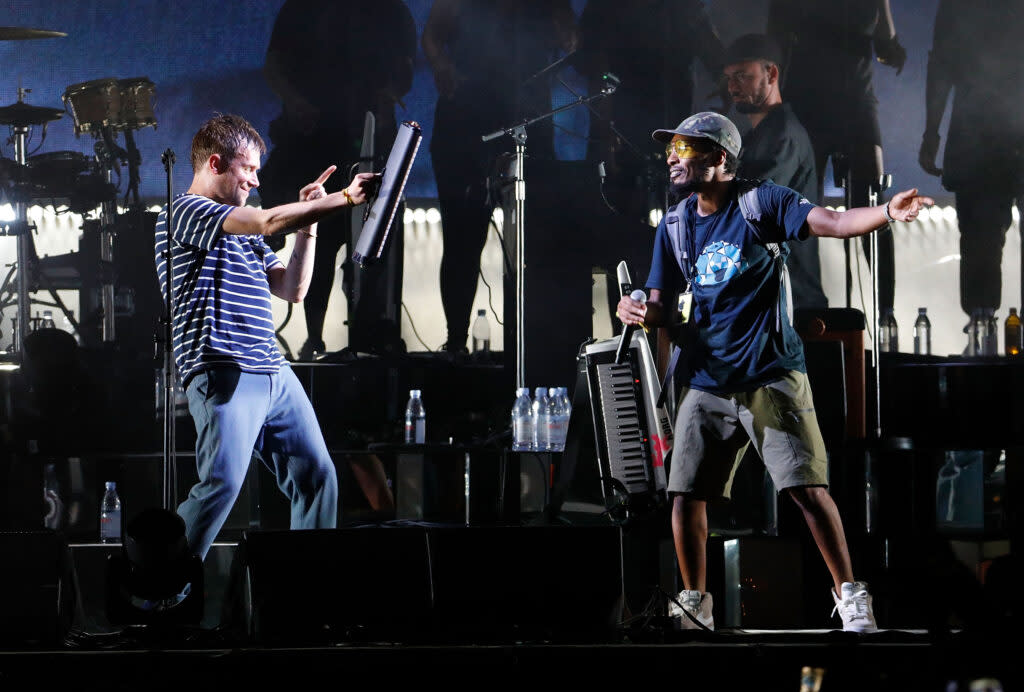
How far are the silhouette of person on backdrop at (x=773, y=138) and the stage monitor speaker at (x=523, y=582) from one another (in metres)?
3.40

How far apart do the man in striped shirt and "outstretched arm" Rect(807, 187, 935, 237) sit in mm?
1820

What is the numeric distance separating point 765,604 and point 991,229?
3314 millimetres

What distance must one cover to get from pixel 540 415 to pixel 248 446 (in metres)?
2.09

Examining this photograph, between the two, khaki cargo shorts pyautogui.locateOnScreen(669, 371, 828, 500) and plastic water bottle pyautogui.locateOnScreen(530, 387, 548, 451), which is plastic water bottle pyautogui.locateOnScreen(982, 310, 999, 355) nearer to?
plastic water bottle pyautogui.locateOnScreen(530, 387, 548, 451)

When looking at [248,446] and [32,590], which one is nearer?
[32,590]

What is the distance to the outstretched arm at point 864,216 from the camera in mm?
4055

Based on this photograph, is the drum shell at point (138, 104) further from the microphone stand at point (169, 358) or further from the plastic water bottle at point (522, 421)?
the plastic water bottle at point (522, 421)

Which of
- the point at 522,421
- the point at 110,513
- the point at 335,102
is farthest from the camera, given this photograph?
the point at 335,102

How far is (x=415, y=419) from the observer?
645 centimetres

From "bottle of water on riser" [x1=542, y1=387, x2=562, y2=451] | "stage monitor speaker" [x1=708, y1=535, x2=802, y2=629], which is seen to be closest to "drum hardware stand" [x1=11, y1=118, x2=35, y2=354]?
"bottle of water on riser" [x1=542, y1=387, x2=562, y2=451]

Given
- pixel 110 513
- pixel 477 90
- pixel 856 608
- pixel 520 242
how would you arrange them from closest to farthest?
1. pixel 856 608
2. pixel 110 513
3. pixel 520 242
4. pixel 477 90

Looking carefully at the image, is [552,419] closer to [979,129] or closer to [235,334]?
[235,334]

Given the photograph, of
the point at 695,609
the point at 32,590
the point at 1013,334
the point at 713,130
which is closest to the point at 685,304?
the point at 713,130

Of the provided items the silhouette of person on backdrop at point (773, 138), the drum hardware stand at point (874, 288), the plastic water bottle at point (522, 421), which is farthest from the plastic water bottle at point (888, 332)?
the plastic water bottle at point (522, 421)
